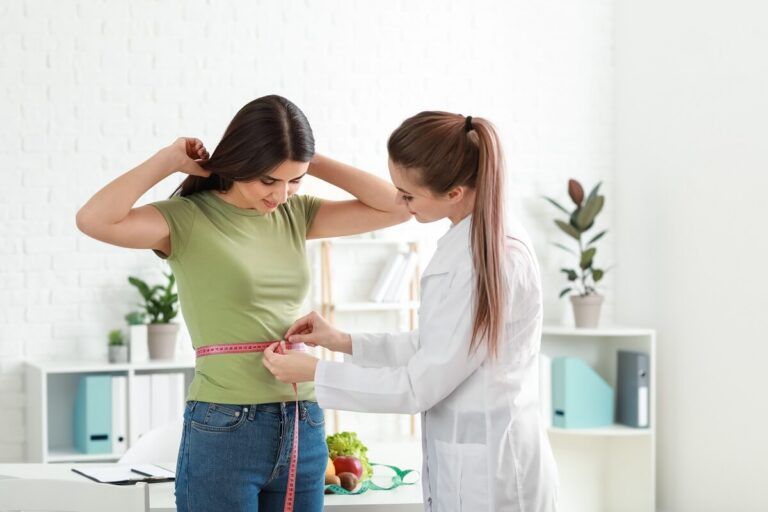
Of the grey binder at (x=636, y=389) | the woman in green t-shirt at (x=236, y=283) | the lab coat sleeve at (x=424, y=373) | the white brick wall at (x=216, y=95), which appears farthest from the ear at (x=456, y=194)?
the grey binder at (x=636, y=389)

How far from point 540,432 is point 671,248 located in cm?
323

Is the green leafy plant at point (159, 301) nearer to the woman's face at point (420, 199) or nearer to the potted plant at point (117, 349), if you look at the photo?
the potted plant at point (117, 349)

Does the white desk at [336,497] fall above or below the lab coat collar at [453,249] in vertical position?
below

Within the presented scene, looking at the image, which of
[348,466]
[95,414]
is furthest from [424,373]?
[95,414]

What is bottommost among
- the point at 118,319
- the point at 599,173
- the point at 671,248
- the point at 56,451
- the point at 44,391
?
the point at 56,451

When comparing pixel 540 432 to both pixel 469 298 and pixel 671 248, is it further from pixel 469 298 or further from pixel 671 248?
pixel 671 248

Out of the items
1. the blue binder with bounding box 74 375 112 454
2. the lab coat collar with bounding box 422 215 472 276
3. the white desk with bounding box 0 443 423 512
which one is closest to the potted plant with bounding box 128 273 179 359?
the blue binder with bounding box 74 375 112 454

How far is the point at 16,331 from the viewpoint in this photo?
4.54 meters

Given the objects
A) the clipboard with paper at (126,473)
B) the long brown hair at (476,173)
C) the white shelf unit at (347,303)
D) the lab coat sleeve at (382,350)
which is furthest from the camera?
the white shelf unit at (347,303)

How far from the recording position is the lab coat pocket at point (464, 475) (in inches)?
74.2

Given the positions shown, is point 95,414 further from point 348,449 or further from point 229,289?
point 229,289

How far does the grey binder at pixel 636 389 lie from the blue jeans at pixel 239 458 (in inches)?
126

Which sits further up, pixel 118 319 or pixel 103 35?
pixel 103 35

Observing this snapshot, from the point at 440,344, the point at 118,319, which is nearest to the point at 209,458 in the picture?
the point at 440,344
